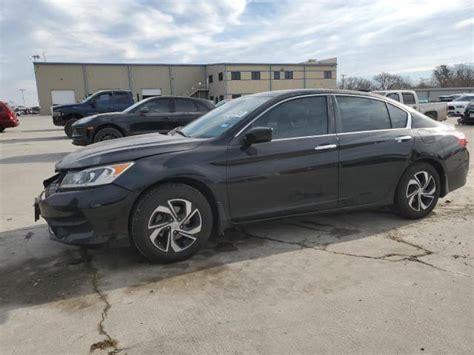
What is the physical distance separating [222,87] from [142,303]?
58759mm

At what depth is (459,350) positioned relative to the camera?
8.27 ft

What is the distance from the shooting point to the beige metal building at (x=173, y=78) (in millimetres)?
56719

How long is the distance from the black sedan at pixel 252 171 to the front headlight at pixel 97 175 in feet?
0.04

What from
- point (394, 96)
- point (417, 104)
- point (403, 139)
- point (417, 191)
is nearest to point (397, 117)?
point (403, 139)

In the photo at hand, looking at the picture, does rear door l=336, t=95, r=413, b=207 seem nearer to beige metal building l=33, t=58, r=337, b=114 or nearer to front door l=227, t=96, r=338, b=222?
front door l=227, t=96, r=338, b=222

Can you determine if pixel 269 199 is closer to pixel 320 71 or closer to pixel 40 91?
pixel 40 91

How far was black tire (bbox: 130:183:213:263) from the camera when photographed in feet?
12.0

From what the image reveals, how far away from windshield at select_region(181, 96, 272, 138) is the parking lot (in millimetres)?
1202

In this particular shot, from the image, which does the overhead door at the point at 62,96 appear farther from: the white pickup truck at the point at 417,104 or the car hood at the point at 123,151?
the car hood at the point at 123,151

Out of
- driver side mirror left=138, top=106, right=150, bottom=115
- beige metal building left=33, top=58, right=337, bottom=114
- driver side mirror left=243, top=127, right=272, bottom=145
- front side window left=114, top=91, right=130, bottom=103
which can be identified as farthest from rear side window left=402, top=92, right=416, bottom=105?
beige metal building left=33, top=58, right=337, bottom=114

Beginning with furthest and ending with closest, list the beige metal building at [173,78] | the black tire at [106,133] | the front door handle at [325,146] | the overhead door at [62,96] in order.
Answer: the overhead door at [62,96], the beige metal building at [173,78], the black tire at [106,133], the front door handle at [325,146]

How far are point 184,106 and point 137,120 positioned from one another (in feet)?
4.84

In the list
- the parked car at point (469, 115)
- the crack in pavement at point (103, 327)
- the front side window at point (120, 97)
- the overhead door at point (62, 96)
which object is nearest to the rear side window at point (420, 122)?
the crack in pavement at point (103, 327)

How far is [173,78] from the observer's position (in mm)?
61062
